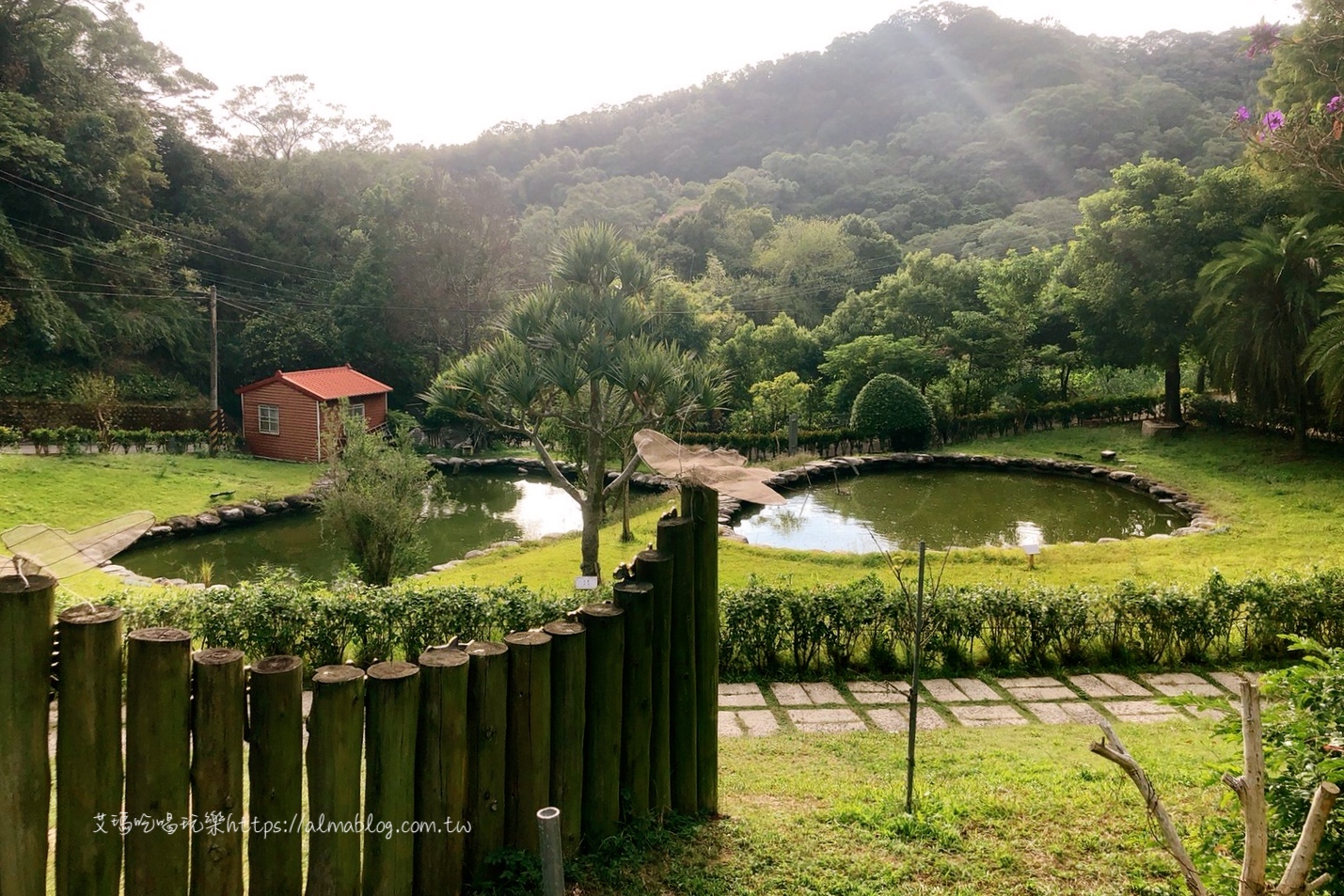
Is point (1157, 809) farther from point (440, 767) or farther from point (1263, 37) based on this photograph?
point (1263, 37)

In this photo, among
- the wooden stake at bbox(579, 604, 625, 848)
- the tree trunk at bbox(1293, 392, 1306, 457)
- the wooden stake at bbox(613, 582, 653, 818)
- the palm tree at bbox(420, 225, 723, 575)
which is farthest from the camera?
the tree trunk at bbox(1293, 392, 1306, 457)

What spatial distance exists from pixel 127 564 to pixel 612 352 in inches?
353

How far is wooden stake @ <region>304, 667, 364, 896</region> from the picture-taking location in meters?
2.38

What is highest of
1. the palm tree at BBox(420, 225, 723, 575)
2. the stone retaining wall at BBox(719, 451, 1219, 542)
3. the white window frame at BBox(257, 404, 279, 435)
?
the palm tree at BBox(420, 225, 723, 575)

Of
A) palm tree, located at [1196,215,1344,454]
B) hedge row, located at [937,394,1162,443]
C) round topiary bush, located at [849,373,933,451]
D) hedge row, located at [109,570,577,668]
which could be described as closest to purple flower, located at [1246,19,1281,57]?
hedge row, located at [109,570,577,668]

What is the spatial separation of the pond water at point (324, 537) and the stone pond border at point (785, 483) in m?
0.26

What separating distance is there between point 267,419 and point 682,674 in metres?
20.5

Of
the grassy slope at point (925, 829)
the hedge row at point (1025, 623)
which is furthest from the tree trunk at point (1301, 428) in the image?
the grassy slope at point (925, 829)

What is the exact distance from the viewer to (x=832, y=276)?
31969 mm

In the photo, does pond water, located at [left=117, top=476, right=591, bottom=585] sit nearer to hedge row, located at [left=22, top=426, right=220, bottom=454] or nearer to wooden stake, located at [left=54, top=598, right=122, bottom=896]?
hedge row, located at [left=22, top=426, right=220, bottom=454]

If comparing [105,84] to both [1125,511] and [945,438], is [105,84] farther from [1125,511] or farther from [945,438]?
[1125,511]

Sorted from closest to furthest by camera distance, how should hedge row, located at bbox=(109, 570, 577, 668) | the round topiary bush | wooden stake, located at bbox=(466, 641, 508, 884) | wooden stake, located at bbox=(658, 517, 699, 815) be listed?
1. wooden stake, located at bbox=(466, 641, 508, 884)
2. wooden stake, located at bbox=(658, 517, 699, 815)
3. hedge row, located at bbox=(109, 570, 577, 668)
4. the round topiary bush

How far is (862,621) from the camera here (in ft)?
21.4

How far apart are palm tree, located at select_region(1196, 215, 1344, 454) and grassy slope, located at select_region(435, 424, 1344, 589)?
49.1 inches
